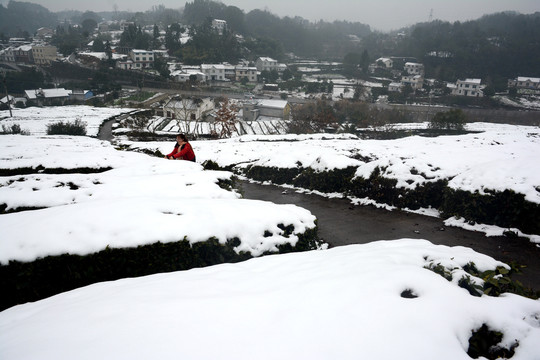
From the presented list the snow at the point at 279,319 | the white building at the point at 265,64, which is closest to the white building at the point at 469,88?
the white building at the point at 265,64

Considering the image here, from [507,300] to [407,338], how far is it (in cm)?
108

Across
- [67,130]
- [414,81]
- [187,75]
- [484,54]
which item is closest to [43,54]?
[187,75]

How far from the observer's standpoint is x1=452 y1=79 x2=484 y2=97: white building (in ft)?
190

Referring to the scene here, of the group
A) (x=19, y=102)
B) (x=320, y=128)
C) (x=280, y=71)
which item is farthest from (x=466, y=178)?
(x=280, y=71)

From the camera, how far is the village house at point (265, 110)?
46938 mm

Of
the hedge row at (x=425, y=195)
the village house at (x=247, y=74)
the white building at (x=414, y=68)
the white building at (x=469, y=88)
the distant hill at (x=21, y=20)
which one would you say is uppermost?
the distant hill at (x=21, y=20)

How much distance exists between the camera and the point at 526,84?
62.2 meters

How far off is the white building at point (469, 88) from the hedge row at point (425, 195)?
213 feet

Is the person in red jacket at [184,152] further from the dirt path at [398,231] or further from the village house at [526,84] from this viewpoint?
the village house at [526,84]

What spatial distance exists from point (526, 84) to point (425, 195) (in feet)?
259

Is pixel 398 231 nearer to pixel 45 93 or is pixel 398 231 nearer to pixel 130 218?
pixel 130 218

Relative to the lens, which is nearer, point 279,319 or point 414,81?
point 279,319

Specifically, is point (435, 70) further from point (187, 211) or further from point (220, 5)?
point (220, 5)

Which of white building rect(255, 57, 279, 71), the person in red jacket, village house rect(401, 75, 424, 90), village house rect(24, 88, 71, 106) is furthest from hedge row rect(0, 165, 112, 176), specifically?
white building rect(255, 57, 279, 71)
